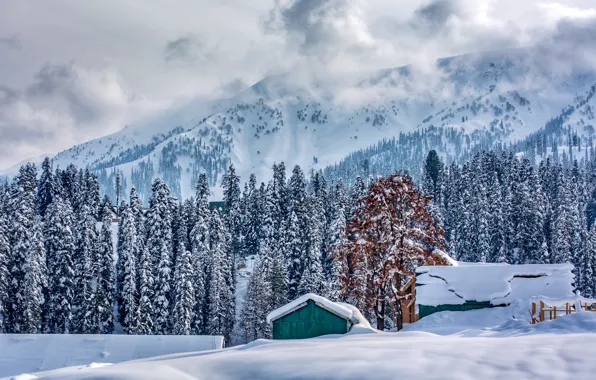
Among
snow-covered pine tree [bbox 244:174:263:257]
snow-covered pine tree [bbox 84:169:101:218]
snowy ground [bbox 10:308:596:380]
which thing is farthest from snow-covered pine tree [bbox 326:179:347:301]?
snowy ground [bbox 10:308:596:380]

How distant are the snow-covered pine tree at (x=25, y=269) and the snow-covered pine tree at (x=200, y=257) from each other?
1639 centimetres

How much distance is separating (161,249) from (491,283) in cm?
4559

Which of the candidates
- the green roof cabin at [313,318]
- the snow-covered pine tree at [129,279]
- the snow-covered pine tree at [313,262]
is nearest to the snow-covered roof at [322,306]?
the green roof cabin at [313,318]

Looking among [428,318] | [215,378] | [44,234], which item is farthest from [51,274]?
[215,378]

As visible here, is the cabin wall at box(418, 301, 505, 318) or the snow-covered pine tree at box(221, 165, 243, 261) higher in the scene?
the snow-covered pine tree at box(221, 165, 243, 261)

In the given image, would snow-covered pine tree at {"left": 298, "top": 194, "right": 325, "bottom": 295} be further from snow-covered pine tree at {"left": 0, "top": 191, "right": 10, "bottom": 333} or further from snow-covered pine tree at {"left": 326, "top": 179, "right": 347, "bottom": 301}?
snow-covered pine tree at {"left": 0, "top": 191, "right": 10, "bottom": 333}

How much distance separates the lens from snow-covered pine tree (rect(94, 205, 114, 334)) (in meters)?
62.5

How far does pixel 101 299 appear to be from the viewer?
62.6 m

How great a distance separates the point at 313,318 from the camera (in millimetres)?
28344

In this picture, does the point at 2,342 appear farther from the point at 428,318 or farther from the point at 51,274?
the point at 51,274

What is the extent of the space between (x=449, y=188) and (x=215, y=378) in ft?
369

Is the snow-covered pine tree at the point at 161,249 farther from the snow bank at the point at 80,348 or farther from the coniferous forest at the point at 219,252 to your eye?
the snow bank at the point at 80,348

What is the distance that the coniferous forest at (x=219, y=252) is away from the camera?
36.2 metres

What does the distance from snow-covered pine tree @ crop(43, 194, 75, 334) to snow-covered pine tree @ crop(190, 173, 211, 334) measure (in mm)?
13702
